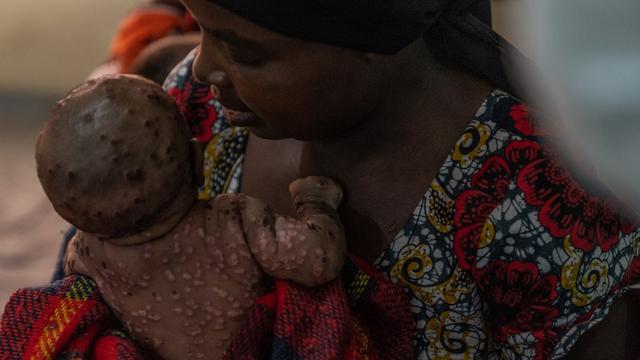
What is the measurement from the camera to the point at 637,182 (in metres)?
0.34

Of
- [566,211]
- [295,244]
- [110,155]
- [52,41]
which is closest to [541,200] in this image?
[566,211]

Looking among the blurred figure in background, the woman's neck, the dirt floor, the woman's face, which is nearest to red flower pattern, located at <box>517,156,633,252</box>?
the woman's neck

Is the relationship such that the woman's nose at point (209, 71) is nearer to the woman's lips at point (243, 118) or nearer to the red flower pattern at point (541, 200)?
the woman's lips at point (243, 118)

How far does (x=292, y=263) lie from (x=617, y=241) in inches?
17.0

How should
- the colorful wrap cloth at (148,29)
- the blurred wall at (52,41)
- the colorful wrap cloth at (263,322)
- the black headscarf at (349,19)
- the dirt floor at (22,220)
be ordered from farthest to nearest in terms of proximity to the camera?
1. the blurred wall at (52,41)
2. the dirt floor at (22,220)
3. the colorful wrap cloth at (148,29)
4. the colorful wrap cloth at (263,322)
5. the black headscarf at (349,19)

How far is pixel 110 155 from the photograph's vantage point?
3.17 feet

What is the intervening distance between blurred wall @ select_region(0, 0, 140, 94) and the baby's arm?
2769 mm

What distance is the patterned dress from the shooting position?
1124 millimetres

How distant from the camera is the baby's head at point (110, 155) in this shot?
3.18 ft

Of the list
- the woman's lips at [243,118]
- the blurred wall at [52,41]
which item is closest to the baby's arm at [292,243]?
the woman's lips at [243,118]

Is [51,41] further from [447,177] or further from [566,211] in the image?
[566,211]

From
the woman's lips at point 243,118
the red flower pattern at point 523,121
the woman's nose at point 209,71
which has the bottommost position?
the woman's lips at point 243,118

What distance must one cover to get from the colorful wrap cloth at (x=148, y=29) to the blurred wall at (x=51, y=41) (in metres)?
1.55

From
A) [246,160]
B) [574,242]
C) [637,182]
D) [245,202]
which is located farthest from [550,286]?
[637,182]
